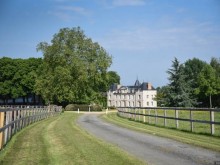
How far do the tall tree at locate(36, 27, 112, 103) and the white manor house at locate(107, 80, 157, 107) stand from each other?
205 ft

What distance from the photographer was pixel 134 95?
5443 inches

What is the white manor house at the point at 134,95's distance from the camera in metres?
134

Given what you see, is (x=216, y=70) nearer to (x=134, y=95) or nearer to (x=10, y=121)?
(x=134, y=95)

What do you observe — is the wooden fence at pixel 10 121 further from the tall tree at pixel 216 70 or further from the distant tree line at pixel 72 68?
the tall tree at pixel 216 70

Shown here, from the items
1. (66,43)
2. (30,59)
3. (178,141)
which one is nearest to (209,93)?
(66,43)

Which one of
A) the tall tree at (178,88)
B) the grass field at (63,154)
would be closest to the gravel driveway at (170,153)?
the grass field at (63,154)

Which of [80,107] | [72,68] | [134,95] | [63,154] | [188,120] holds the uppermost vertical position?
[72,68]

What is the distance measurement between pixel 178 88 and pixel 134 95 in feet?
272

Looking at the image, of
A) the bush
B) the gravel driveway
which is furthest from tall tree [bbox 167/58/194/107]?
the gravel driveway

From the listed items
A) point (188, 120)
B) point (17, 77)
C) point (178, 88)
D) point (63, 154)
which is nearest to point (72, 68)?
point (178, 88)

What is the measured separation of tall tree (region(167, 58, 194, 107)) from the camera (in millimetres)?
54688

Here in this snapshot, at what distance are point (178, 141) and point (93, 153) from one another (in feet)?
14.9

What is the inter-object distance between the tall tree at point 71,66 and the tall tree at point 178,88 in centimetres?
1774

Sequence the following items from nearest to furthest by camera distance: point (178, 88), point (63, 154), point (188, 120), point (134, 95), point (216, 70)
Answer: point (63, 154), point (188, 120), point (178, 88), point (216, 70), point (134, 95)
